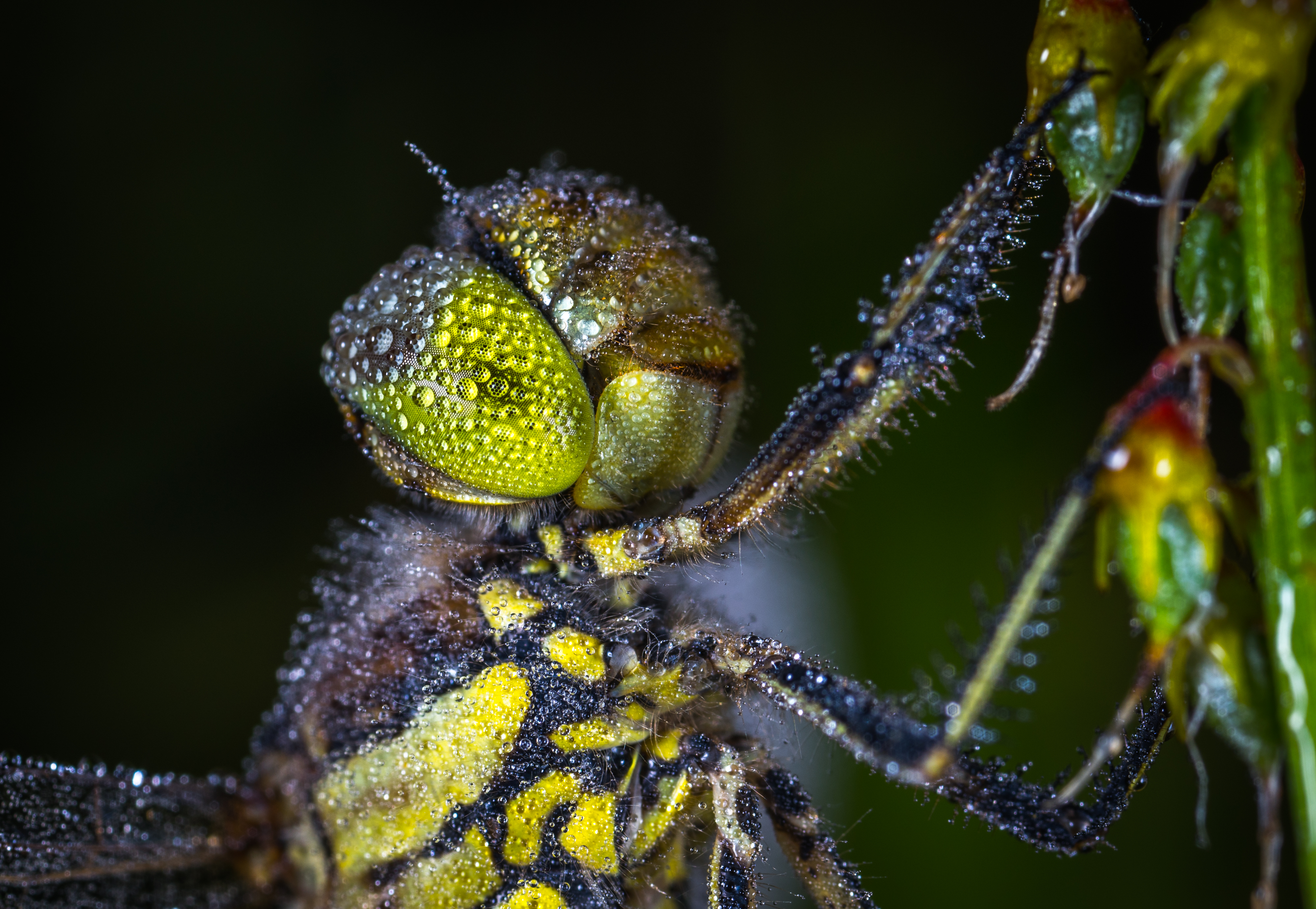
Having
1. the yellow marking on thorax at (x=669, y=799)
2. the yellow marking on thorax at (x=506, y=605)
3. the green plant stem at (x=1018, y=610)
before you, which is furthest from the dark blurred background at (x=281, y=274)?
the green plant stem at (x=1018, y=610)

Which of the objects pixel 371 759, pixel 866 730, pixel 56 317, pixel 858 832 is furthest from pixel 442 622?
Answer: pixel 56 317

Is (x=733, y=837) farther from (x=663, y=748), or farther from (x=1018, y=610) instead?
(x=1018, y=610)

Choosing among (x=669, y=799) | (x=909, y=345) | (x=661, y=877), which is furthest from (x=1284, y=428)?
(x=661, y=877)

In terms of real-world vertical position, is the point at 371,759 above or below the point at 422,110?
below

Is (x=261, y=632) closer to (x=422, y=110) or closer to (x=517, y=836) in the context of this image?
(x=422, y=110)

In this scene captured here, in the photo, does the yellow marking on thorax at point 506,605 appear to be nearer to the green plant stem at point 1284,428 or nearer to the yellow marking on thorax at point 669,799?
the yellow marking on thorax at point 669,799
